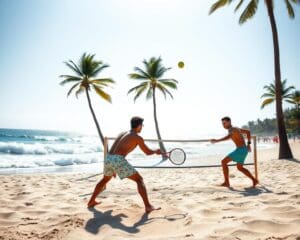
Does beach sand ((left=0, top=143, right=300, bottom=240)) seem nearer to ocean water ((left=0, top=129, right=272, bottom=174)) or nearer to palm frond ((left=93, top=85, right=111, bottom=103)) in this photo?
ocean water ((left=0, top=129, right=272, bottom=174))

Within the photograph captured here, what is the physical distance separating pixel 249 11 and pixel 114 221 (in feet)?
56.6

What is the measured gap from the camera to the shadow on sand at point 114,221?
13.1 ft

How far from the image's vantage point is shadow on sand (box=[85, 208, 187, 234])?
13.1 ft

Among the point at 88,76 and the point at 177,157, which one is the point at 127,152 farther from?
the point at 88,76

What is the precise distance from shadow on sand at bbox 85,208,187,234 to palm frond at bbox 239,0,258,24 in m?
16.6

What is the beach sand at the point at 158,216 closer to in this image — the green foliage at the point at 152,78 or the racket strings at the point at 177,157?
the racket strings at the point at 177,157

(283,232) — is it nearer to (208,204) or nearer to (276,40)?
(208,204)

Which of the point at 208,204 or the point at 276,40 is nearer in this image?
the point at 208,204

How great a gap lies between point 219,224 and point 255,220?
0.49 metres

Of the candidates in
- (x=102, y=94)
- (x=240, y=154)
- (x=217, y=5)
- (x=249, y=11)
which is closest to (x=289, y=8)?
(x=249, y=11)

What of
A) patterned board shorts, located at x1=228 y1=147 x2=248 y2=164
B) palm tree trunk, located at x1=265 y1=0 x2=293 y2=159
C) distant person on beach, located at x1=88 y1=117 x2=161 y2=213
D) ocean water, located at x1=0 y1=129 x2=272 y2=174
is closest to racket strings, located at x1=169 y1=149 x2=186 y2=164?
patterned board shorts, located at x1=228 y1=147 x2=248 y2=164

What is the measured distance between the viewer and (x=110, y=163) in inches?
194

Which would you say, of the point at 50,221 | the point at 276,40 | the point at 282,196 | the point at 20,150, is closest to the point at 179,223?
the point at 50,221

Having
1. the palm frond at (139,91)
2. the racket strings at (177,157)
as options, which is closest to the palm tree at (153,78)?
the palm frond at (139,91)
